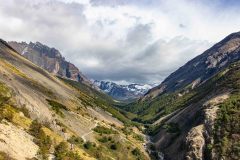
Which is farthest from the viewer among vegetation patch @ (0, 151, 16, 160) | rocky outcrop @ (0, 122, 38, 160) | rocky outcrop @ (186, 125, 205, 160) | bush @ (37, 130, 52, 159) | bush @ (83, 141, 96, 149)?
rocky outcrop @ (186, 125, 205, 160)

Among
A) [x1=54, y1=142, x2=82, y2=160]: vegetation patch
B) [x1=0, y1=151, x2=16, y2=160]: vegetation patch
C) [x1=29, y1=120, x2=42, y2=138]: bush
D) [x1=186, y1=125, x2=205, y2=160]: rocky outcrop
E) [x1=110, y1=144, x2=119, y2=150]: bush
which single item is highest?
[x1=186, y1=125, x2=205, y2=160]: rocky outcrop

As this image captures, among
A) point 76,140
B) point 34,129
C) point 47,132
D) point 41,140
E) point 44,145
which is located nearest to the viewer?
point 44,145

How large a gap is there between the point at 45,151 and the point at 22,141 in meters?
5.25

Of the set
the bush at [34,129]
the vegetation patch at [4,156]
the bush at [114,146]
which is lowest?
the vegetation patch at [4,156]

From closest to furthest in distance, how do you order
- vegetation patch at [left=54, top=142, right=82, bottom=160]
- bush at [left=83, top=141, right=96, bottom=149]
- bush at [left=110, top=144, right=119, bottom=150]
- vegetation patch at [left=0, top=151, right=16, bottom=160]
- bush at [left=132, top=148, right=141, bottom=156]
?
vegetation patch at [left=0, top=151, right=16, bottom=160] → vegetation patch at [left=54, top=142, right=82, bottom=160] → bush at [left=83, top=141, right=96, bottom=149] → bush at [left=110, top=144, right=119, bottom=150] → bush at [left=132, top=148, right=141, bottom=156]

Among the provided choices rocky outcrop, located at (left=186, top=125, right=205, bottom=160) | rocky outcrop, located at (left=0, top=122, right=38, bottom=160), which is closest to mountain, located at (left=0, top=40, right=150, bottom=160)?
rocky outcrop, located at (left=0, top=122, right=38, bottom=160)

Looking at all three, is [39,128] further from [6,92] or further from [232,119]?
[232,119]

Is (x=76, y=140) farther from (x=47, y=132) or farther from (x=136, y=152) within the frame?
(x=136, y=152)

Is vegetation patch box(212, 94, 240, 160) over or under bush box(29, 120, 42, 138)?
→ over

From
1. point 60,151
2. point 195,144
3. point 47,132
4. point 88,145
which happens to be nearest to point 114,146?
point 88,145

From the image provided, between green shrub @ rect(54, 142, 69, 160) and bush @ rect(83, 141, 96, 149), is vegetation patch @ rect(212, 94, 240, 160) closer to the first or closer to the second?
bush @ rect(83, 141, 96, 149)

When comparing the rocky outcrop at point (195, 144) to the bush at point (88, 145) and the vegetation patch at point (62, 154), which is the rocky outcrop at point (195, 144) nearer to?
the bush at point (88, 145)

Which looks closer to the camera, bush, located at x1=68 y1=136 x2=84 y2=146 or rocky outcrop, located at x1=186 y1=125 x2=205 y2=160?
bush, located at x1=68 y1=136 x2=84 y2=146

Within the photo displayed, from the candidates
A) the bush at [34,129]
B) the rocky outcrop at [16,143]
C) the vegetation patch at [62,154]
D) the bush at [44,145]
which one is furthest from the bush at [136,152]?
the rocky outcrop at [16,143]
